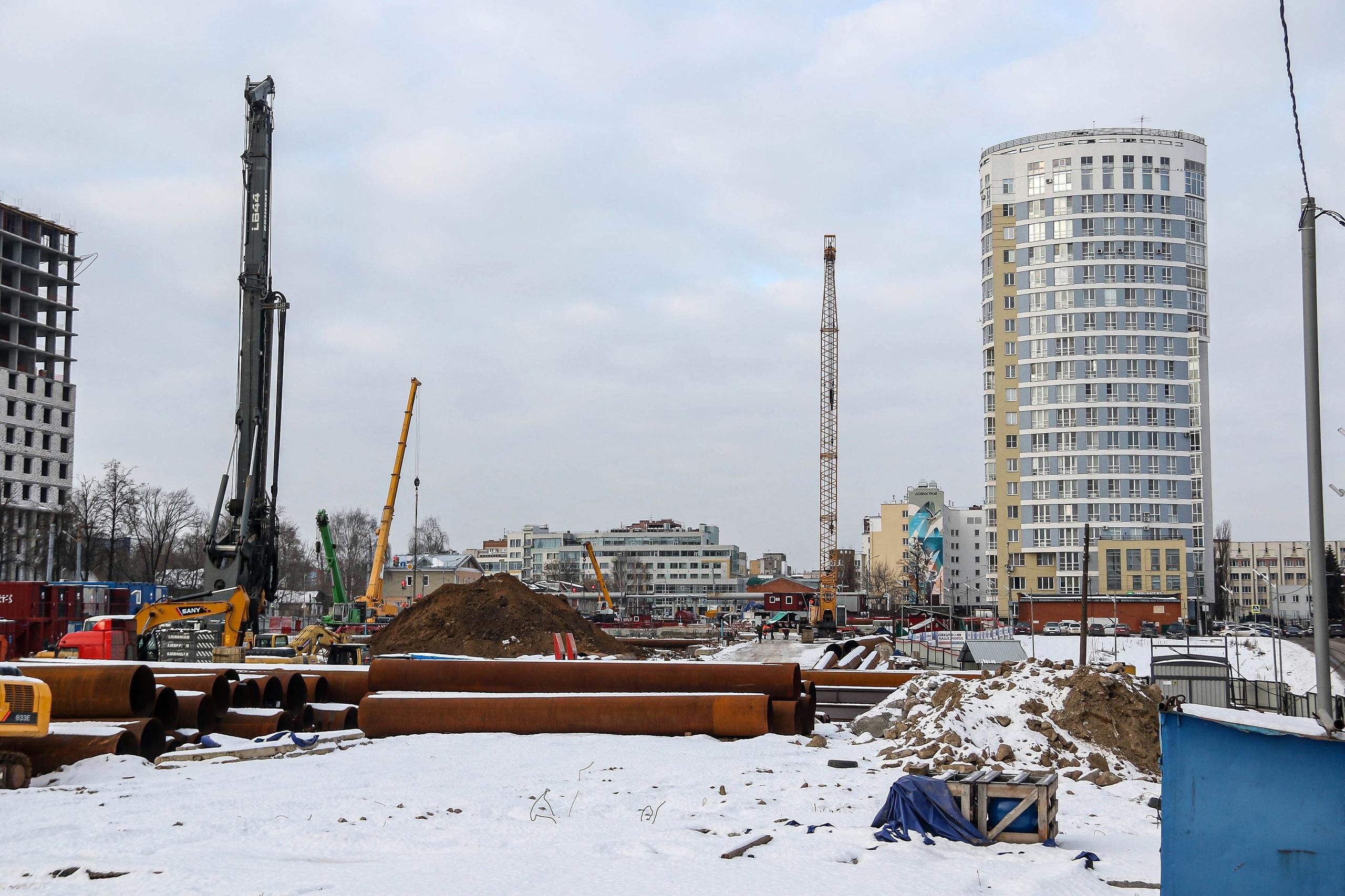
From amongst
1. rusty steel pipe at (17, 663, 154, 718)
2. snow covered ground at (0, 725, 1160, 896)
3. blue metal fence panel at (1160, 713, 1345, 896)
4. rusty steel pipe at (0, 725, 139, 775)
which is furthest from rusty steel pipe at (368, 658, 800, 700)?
blue metal fence panel at (1160, 713, 1345, 896)

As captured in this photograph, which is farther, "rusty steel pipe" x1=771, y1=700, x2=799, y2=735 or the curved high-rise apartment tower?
the curved high-rise apartment tower

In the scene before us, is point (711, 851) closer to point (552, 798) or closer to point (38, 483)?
point (552, 798)

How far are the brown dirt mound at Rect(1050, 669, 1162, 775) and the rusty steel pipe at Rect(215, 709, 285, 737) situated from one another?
43.5 feet

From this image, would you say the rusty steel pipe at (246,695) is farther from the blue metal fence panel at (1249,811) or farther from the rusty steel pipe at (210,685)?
the blue metal fence panel at (1249,811)

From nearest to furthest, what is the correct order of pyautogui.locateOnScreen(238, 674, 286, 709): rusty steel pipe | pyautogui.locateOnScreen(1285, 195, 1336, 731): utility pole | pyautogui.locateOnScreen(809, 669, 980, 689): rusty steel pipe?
1. pyautogui.locateOnScreen(1285, 195, 1336, 731): utility pole
2. pyautogui.locateOnScreen(238, 674, 286, 709): rusty steel pipe
3. pyautogui.locateOnScreen(809, 669, 980, 689): rusty steel pipe

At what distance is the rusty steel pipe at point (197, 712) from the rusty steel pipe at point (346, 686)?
3.80 metres

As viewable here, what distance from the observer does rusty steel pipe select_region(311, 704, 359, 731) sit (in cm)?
2116

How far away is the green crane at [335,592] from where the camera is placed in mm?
58781

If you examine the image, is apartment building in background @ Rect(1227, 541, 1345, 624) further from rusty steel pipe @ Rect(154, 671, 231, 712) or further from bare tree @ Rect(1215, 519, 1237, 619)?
rusty steel pipe @ Rect(154, 671, 231, 712)

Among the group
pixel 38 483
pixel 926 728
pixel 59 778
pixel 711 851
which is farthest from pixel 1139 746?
pixel 38 483

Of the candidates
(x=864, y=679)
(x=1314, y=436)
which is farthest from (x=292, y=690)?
(x=1314, y=436)

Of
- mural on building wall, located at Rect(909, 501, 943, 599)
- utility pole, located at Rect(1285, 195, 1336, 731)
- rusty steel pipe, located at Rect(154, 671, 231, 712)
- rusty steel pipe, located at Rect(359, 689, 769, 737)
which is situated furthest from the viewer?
mural on building wall, located at Rect(909, 501, 943, 599)

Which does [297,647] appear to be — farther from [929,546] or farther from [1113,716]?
[929,546]

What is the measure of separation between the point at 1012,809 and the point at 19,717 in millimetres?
12301
